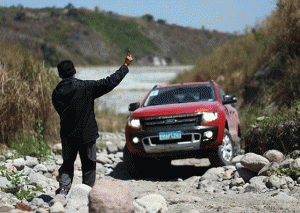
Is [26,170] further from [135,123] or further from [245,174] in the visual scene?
[245,174]

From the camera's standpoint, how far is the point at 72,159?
220 inches

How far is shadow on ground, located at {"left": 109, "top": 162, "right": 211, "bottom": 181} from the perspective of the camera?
28.5 ft

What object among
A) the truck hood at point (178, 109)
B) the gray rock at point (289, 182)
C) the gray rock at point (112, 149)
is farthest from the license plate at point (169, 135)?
the gray rock at point (112, 149)

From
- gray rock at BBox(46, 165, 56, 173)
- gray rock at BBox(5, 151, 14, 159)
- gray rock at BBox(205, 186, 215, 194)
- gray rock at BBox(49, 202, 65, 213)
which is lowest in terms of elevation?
gray rock at BBox(46, 165, 56, 173)

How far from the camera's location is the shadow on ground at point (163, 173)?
8680 mm

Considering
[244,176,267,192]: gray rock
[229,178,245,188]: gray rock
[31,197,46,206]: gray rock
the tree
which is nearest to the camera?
[31,197,46,206]: gray rock

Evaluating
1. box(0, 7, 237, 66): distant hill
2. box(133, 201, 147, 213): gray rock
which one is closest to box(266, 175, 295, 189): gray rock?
box(133, 201, 147, 213): gray rock

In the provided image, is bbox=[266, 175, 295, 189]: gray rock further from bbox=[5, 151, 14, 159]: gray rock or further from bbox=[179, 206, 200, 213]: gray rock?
bbox=[5, 151, 14, 159]: gray rock

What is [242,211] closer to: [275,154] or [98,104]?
[275,154]

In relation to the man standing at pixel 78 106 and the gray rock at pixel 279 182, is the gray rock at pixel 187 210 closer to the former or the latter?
the man standing at pixel 78 106

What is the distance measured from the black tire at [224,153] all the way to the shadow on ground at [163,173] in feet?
1.89

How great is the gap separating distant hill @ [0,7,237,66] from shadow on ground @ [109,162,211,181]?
66.6 meters

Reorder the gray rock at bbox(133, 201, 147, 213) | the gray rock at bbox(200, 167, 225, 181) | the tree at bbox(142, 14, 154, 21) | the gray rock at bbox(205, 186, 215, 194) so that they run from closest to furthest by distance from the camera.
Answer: the gray rock at bbox(133, 201, 147, 213) → the gray rock at bbox(205, 186, 215, 194) → the gray rock at bbox(200, 167, 225, 181) → the tree at bbox(142, 14, 154, 21)

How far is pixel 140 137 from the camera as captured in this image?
8.08 metres
